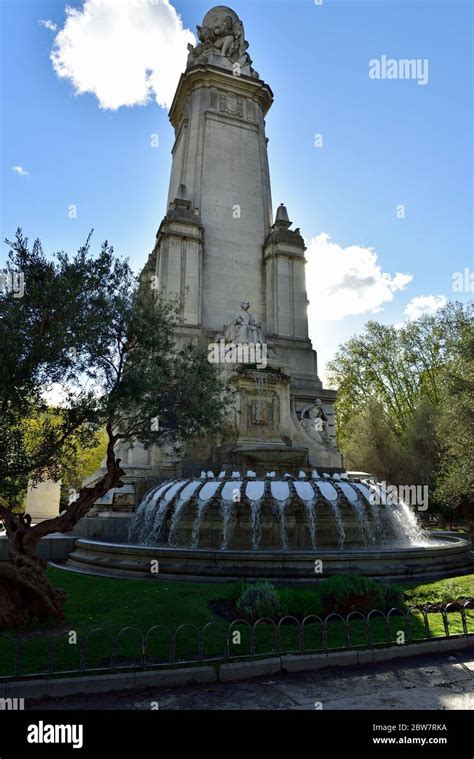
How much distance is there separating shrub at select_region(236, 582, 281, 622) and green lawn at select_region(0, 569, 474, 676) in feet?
0.81

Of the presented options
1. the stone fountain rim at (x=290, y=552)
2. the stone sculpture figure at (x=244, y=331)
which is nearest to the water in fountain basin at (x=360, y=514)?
the stone fountain rim at (x=290, y=552)

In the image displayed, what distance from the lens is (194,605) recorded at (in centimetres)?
830

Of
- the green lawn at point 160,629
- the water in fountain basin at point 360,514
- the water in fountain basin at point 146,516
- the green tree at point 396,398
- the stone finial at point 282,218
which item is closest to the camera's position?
the green lawn at point 160,629

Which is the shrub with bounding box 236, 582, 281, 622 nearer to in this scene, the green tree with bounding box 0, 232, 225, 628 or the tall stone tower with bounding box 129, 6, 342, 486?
Result: the green tree with bounding box 0, 232, 225, 628

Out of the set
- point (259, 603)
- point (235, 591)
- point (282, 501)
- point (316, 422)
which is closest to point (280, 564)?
point (235, 591)

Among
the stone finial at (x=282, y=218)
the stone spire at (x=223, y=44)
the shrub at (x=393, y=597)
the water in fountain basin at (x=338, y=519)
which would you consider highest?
the stone spire at (x=223, y=44)

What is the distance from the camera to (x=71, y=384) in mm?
9227

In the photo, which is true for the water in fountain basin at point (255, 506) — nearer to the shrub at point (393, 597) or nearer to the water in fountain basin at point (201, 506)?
the water in fountain basin at point (201, 506)

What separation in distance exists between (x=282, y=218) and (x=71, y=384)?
20881 millimetres

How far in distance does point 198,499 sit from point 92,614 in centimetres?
535

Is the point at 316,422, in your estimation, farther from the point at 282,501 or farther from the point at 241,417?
the point at 282,501

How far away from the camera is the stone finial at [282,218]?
89.1 feet

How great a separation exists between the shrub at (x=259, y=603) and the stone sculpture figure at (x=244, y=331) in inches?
555

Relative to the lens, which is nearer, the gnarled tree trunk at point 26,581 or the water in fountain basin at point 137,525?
the gnarled tree trunk at point 26,581
